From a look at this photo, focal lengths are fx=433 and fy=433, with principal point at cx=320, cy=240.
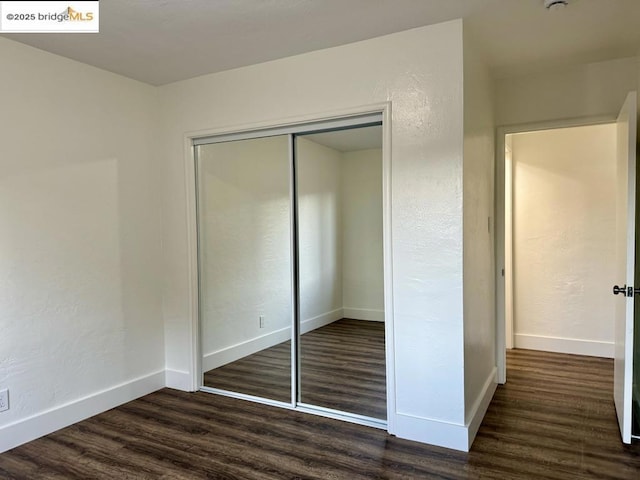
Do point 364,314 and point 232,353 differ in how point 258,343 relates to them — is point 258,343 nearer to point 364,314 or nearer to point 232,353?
point 232,353

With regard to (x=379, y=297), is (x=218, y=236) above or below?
above

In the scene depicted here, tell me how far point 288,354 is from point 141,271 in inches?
54.9

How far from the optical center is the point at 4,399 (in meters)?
2.68

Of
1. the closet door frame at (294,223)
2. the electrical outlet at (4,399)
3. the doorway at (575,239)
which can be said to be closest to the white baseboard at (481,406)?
the closet door frame at (294,223)

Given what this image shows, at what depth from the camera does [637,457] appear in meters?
2.50

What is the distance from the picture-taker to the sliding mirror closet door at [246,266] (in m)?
3.39

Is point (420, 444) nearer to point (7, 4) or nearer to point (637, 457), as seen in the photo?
point (637, 457)

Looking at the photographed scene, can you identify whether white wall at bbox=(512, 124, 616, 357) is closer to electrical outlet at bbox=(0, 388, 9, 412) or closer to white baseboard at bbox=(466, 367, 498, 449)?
white baseboard at bbox=(466, 367, 498, 449)

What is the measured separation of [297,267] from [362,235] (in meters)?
0.57

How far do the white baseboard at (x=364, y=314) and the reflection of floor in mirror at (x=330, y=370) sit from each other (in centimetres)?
4

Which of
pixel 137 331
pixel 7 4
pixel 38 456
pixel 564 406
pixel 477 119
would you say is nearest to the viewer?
pixel 7 4

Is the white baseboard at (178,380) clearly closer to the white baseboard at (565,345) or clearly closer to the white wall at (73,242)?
the white wall at (73,242)

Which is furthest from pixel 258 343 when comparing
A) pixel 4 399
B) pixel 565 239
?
pixel 565 239

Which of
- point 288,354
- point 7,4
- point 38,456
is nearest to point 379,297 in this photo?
point 288,354
